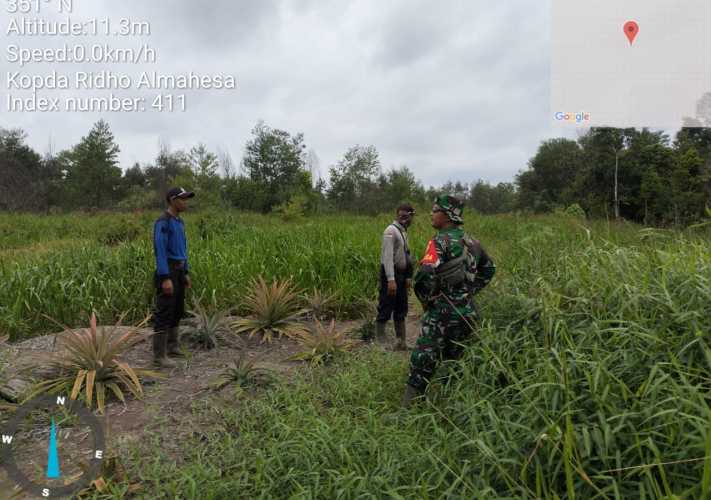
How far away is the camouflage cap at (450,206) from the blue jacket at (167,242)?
8.47ft

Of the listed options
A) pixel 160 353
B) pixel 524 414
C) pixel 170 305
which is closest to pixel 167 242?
pixel 170 305

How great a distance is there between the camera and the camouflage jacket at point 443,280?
3.10 meters

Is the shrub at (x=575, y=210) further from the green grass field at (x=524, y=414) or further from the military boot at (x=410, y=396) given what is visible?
the military boot at (x=410, y=396)

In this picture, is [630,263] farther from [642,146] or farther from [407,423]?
[642,146]

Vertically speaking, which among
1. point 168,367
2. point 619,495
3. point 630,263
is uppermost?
point 630,263

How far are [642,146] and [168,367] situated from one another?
80.7ft

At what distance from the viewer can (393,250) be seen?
4.74 m

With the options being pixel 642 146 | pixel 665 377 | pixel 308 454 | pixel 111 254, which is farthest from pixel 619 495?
pixel 642 146

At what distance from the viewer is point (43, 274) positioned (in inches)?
228

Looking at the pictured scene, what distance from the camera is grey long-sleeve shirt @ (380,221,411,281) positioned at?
466 cm

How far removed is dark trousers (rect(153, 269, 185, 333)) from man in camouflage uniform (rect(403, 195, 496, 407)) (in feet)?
8.36

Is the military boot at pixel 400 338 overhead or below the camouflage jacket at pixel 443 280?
below

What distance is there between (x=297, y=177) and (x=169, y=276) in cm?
2975

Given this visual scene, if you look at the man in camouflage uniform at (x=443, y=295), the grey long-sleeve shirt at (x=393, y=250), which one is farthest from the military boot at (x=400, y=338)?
the man in camouflage uniform at (x=443, y=295)
